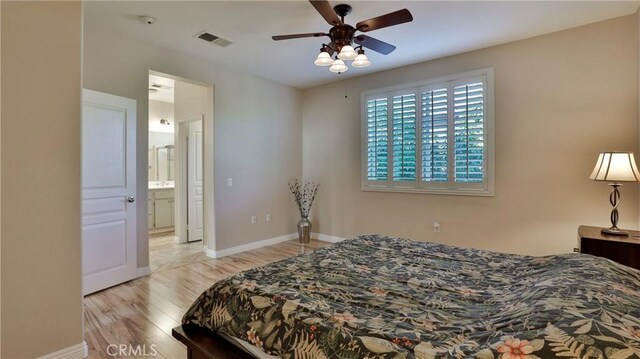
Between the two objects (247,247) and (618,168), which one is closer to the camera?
(618,168)

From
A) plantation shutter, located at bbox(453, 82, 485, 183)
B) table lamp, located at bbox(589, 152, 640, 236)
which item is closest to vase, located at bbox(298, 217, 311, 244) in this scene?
plantation shutter, located at bbox(453, 82, 485, 183)

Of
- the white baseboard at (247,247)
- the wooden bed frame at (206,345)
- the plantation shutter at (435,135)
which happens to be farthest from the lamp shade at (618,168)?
the white baseboard at (247,247)

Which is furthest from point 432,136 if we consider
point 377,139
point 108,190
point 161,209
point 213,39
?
point 161,209

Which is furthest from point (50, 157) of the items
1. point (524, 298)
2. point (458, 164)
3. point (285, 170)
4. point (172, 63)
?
point (458, 164)

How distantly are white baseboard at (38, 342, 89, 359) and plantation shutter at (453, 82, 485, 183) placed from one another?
4.06m

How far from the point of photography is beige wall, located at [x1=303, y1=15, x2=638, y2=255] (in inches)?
122

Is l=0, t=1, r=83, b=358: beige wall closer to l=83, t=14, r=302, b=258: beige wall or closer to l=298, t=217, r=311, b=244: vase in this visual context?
l=83, t=14, r=302, b=258: beige wall

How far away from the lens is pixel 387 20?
2.39 meters

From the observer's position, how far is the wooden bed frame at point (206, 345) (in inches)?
53.9

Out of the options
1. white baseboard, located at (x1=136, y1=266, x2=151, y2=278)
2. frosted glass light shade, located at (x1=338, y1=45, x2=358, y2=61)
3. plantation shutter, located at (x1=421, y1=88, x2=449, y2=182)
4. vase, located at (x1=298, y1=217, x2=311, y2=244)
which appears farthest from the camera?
vase, located at (x1=298, y1=217, x2=311, y2=244)

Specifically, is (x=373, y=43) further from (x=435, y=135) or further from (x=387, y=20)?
(x=435, y=135)

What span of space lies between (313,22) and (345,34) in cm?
69

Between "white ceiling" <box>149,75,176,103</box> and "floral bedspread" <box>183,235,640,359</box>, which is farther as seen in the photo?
"white ceiling" <box>149,75,176,103</box>

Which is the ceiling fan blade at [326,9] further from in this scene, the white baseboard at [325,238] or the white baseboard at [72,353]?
the white baseboard at [325,238]
